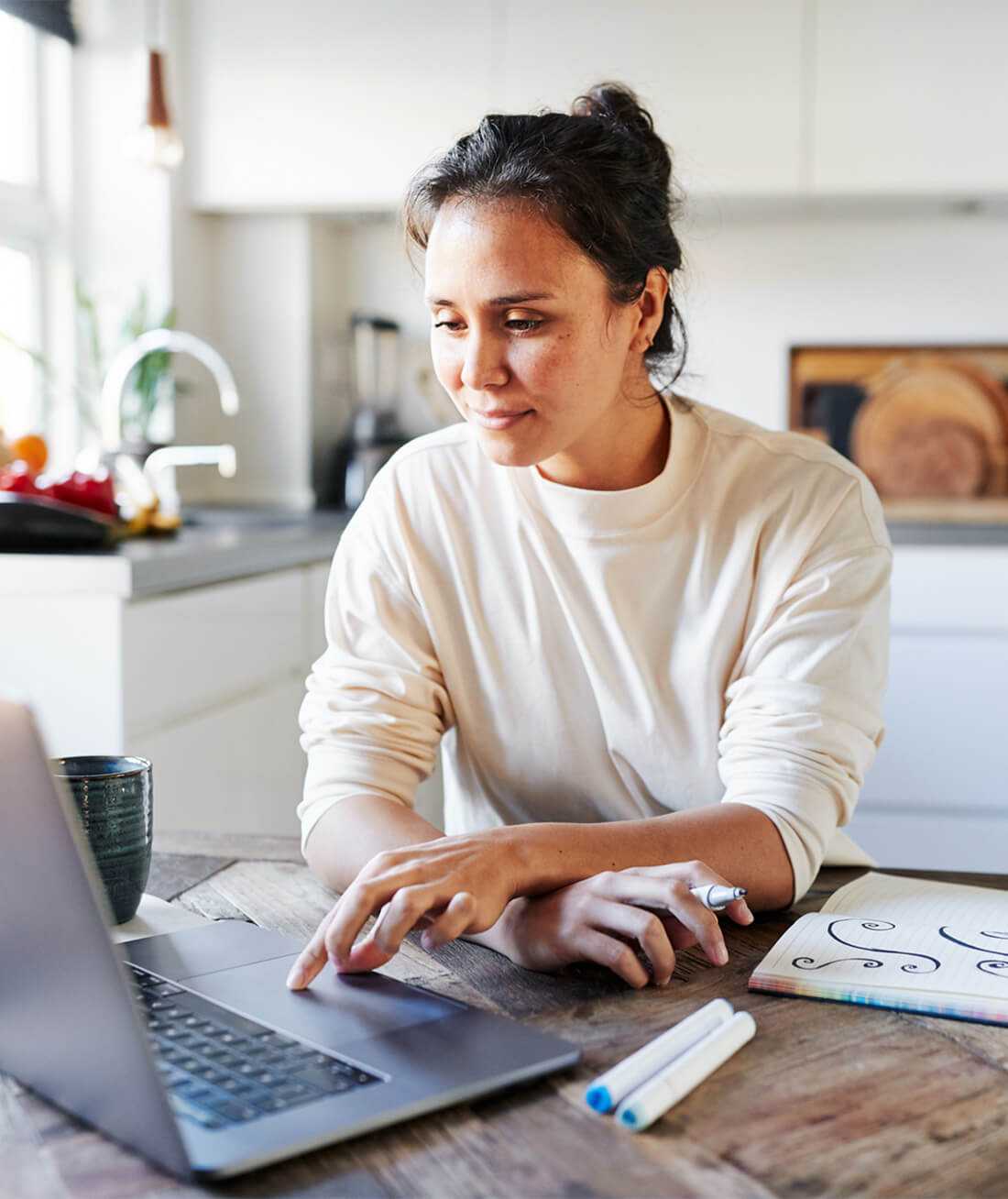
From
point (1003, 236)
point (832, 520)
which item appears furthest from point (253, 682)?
point (1003, 236)

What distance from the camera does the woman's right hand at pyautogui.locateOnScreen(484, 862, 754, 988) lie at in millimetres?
868

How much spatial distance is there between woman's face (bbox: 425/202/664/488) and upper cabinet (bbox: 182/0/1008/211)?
222cm

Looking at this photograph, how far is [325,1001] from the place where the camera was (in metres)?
0.80

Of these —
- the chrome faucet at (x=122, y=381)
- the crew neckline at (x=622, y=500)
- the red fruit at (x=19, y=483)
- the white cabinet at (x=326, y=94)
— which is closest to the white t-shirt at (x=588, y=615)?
the crew neckline at (x=622, y=500)

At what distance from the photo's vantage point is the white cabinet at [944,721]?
3.17 meters

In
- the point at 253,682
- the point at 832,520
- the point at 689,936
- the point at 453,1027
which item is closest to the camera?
the point at 453,1027

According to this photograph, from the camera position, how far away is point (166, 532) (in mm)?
2770

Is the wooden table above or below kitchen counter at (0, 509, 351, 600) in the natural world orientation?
below

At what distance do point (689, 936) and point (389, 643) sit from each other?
51cm

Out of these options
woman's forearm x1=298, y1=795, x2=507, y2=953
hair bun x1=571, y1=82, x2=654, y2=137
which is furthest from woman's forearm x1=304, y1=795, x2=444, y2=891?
hair bun x1=571, y1=82, x2=654, y2=137

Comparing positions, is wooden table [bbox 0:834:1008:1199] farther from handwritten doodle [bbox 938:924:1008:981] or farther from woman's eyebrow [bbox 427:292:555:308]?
woman's eyebrow [bbox 427:292:555:308]

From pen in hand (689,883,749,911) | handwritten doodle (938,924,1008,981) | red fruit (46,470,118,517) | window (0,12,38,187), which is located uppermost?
window (0,12,38,187)

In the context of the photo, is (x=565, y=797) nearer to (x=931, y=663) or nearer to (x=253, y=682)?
(x=253, y=682)

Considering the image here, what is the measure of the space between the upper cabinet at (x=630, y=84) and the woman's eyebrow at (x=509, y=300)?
225 centimetres
